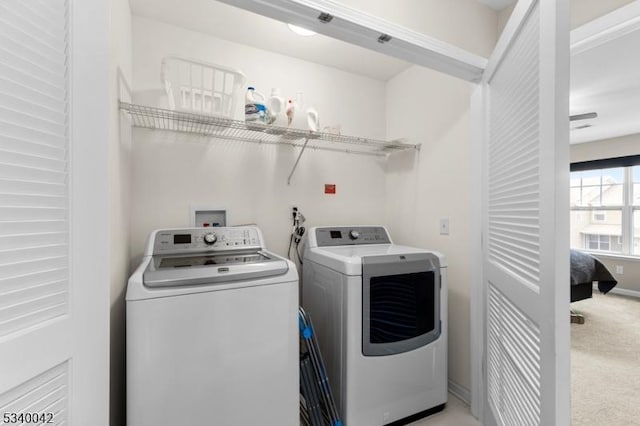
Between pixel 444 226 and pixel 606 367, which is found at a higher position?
pixel 444 226

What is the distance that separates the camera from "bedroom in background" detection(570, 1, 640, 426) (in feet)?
5.80

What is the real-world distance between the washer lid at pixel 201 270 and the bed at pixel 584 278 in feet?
12.9

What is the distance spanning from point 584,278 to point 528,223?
3.72 m

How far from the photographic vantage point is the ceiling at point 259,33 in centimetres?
162

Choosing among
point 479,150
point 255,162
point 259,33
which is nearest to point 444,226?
point 479,150

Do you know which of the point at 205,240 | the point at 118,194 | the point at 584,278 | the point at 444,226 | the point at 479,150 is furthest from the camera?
the point at 584,278

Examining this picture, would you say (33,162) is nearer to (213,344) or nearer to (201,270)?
(201,270)

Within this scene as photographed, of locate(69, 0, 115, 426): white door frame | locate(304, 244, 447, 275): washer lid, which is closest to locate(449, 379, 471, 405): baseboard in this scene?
locate(304, 244, 447, 275): washer lid

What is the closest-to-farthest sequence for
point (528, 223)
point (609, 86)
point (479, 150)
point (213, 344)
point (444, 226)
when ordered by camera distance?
point (528, 223) < point (213, 344) < point (479, 150) < point (444, 226) < point (609, 86)

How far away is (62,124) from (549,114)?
1267 mm

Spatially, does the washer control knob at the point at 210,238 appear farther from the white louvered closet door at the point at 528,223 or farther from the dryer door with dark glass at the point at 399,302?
the white louvered closet door at the point at 528,223

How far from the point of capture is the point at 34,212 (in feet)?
2.13

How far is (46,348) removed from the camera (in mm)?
663

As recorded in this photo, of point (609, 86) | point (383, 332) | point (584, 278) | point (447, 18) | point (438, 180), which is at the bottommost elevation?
point (584, 278)
